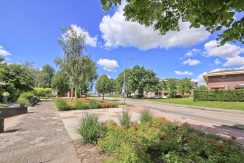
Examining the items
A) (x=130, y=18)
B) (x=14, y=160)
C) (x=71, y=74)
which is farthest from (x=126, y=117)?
(x=71, y=74)

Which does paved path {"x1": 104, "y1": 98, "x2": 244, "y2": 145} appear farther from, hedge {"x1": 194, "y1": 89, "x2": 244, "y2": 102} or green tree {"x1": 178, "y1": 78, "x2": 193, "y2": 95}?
green tree {"x1": 178, "y1": 78, "x2": 193, "y2": 95}

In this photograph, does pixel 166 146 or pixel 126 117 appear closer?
pixel 166 146

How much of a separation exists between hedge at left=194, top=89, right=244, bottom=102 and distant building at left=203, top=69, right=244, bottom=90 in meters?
5.50

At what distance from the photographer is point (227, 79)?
33.3 meters

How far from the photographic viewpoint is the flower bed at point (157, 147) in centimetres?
439

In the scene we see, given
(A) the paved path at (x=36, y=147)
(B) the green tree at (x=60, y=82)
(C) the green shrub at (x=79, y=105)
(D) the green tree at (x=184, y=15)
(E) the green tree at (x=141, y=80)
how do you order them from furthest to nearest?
(E) the green tree at (x=141, y=80) → (B) the green tree at (x=60, y=82) → (C) the green shrub at (x=79, y=105) → (A) the paved path at (x=36, y=147) → (D) the green tree at (x=184, y=15)

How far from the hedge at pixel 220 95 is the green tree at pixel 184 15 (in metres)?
26.8

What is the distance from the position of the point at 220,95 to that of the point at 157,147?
27375mm

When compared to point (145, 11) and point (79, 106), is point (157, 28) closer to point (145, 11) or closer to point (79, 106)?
point (145, 11)

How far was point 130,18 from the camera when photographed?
4.48 metres

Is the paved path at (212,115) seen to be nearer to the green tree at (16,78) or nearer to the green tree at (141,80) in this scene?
the green tree at (16,78)

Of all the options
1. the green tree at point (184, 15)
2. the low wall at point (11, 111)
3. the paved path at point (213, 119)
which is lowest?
the paved path at point (213, 119)

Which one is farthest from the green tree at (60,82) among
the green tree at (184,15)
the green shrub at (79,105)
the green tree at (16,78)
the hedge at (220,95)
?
the green tree at (184,15)

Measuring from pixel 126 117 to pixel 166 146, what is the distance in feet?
12.6
